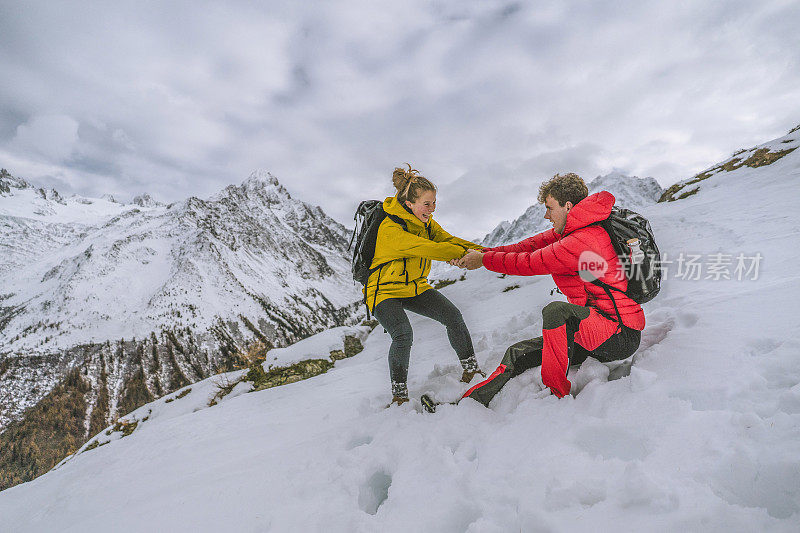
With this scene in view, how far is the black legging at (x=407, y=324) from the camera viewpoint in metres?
4.61

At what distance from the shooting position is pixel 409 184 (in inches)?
191

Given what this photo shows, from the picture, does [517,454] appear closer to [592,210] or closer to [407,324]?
[407,324]

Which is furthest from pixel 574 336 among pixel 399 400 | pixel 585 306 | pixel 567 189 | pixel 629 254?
pixel 399 400

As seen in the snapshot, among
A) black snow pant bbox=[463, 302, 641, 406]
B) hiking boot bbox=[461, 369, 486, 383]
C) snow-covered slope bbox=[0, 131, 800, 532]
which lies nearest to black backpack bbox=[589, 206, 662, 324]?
black snow pant bbox=[463, 302, 641, 406]

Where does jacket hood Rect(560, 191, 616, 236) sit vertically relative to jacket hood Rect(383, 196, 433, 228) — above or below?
below

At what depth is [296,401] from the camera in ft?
19.6

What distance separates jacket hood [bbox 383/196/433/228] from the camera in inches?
191

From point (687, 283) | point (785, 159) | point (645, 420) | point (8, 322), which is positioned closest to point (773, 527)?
point (645, 420)

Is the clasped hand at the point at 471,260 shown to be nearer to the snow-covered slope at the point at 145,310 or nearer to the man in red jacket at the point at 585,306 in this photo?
the man in red jacket at the point at 585,306

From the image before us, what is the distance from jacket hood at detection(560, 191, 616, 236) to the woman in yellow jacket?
5.28ft

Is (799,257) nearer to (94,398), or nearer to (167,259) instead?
(94,398)

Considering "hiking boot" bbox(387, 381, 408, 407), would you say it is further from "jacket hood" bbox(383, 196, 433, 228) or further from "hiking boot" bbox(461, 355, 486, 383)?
"jacket hood" bbox(383, 196, 433, 228)

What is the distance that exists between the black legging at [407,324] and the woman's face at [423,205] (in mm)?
1235

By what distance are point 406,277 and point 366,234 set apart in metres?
0.94
